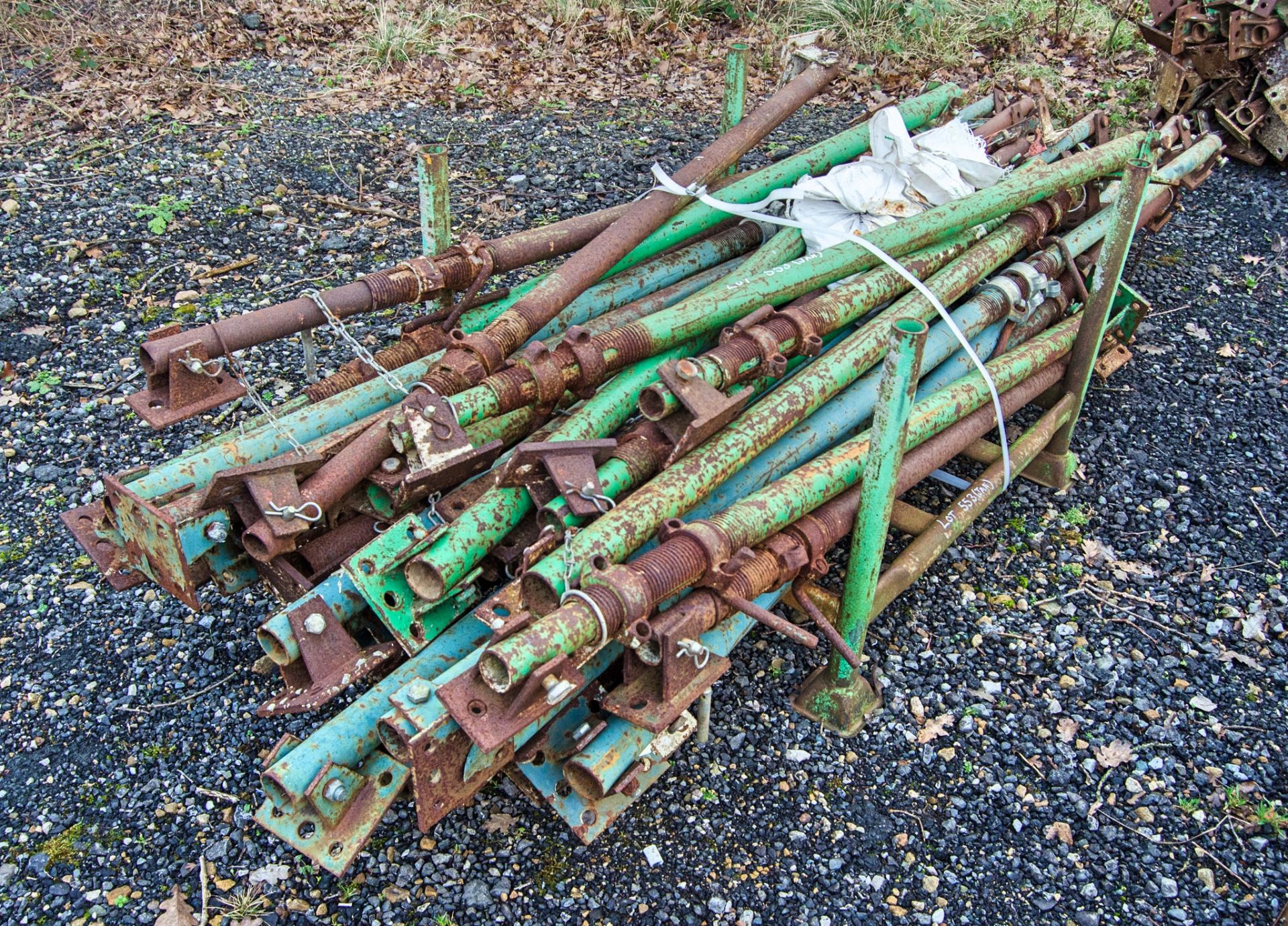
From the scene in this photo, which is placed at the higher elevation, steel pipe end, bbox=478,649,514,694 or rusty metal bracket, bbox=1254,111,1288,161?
steel pipe end, bbox=478,649,514,694

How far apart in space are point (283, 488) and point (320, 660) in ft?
1.79

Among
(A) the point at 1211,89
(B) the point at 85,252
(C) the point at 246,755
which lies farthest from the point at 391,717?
(A) the point at 1211,89

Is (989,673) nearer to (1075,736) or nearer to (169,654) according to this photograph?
(1075,736)

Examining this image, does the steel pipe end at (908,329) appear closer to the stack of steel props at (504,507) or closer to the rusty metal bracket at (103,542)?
the stack of steel props at (504,507)

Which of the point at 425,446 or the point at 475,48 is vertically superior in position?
the point at 425,446

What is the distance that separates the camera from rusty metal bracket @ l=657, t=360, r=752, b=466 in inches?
123

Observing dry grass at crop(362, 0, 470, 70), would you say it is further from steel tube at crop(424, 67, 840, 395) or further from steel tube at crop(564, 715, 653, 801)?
steel tube at crop(564, 715, 653, 801)

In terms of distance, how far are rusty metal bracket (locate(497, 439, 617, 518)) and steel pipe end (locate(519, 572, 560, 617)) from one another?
286 millimetres

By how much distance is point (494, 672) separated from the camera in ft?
8.15

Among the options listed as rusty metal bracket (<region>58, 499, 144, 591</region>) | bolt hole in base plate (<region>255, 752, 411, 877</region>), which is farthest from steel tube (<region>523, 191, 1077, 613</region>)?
rusty metal bracket (<region>58, 499, 144, 591</region>)

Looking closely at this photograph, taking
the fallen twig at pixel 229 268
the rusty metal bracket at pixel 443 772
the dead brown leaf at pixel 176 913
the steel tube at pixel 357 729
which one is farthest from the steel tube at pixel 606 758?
the fallen twig at pixel 229 268

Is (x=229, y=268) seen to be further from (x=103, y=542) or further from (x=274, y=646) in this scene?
(x=274, y=646)

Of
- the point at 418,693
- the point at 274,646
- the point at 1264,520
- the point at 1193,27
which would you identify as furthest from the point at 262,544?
the point at 1193,27

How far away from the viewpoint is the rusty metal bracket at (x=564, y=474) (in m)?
3.01
